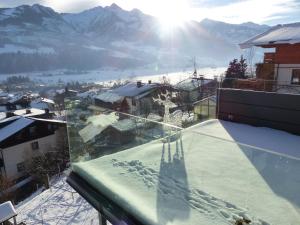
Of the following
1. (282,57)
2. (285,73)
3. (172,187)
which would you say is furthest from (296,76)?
(172,187)

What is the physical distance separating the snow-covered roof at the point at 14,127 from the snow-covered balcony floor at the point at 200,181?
16.6m

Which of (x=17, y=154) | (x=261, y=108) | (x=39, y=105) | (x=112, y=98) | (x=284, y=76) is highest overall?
(x=284, y=76)

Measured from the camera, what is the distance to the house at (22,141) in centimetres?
1727

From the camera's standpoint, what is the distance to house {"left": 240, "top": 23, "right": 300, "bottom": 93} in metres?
5.82

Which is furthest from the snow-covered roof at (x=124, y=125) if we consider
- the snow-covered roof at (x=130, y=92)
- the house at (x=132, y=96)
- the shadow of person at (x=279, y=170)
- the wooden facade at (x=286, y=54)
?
the snow-covered roof at (x=130, y=92)

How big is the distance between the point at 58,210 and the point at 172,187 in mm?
8866

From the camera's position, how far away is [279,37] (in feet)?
19.3

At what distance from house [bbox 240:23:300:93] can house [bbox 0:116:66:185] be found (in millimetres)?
15767

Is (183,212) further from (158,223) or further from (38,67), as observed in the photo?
(38,67)

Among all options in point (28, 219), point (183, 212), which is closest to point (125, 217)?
point (183, 212)

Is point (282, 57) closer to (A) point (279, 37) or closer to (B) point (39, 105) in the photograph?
(A) point (279, 37)

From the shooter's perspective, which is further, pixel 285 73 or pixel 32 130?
pixel 32 130

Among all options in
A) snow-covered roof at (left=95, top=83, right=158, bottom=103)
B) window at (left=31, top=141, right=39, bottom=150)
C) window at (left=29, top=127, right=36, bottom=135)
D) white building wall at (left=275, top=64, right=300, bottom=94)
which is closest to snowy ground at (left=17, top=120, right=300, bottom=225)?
white building wall at (left=275, top=64, right=300, bottom=94)

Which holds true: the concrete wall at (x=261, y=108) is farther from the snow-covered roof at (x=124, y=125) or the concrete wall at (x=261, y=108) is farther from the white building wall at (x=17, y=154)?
the white building wall at (x=17, y=154)
